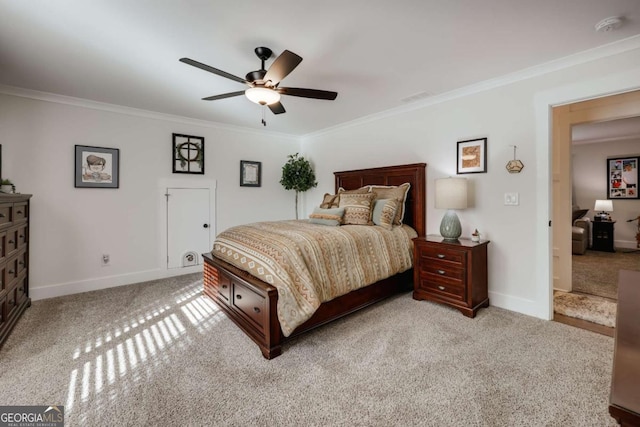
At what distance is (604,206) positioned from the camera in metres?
6.03

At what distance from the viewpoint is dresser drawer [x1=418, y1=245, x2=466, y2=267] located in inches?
111

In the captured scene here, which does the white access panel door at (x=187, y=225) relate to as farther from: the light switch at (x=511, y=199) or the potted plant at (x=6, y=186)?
the light switch at (x=511, y=199)

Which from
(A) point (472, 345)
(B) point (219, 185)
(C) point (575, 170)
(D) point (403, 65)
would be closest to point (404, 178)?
(D) point (403, 65)

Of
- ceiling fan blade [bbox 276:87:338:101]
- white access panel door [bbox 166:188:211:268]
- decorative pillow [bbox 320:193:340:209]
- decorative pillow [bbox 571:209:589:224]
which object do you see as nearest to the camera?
ceiling fan blade [bbox 276:87:338:101]

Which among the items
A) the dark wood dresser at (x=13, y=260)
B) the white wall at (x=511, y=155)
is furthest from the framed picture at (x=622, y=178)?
the dark wood dresser at (x=13, y=260)

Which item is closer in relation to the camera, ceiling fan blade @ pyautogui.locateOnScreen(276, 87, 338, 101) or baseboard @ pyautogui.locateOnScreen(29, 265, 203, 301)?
ceiling fan blade @ pyautogui.locateOnScreen(276, 87, 338, 101)

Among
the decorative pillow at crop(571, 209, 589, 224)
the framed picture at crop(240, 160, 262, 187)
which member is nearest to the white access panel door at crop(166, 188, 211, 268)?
the framed picture at crop(240, 160, 262, 187)

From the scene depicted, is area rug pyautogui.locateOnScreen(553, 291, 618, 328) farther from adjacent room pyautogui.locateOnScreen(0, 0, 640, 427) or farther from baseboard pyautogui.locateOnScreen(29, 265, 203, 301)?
baseboard pyautogui.locateOnScreen(29, 265, 203, 301)

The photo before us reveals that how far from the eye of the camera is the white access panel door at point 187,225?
167 inches

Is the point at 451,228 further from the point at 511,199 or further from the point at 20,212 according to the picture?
the point at 20,212

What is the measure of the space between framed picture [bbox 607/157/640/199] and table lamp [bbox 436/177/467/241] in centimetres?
581

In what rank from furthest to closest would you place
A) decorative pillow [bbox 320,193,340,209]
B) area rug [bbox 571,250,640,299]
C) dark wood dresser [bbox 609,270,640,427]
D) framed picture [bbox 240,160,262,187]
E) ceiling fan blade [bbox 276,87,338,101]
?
1. framed picture [bbox 240,160,262,187]
2. decorative pillow [bbox 320,193,340,209]
3. area rug [bbox 571,250,640,299]
4. ceiling fan blade [bbox 276,87,338,101]
5. dark wood dresser [bbox 609,270,640,427]

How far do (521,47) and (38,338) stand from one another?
468 cm

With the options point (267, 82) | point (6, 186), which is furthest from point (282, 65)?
point (6, 186)
